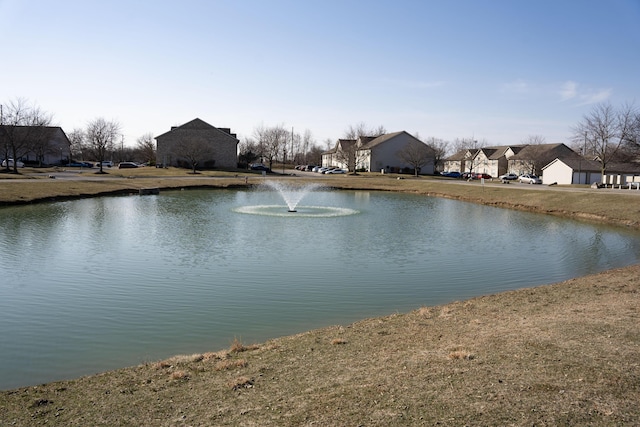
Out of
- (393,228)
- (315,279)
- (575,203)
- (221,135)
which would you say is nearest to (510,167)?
(221,135)

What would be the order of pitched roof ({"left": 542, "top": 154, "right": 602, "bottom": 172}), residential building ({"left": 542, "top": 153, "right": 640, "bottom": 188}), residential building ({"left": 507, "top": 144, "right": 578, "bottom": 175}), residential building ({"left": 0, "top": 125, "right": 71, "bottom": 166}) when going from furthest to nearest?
residential building ({"left": 507, "top": 144, "right": 578, "bottom": 175})
pitched roof ({"left": 542, "top": 154, "right": 602, "bottom": 172})
residential building ({"left": 542, "top": 153, "right": 640, "bottom": 188})
residential building ({"left": 0, "top": 125, "right": 71, "bottom": 166})

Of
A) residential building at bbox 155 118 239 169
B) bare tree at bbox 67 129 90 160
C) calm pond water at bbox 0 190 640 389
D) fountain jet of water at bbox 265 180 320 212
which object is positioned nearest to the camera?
calm pond water at bbox 0 190 640 389

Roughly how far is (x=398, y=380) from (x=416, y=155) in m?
82.1

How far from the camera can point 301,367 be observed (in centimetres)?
750

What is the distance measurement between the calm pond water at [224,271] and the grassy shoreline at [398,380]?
4.96 ft

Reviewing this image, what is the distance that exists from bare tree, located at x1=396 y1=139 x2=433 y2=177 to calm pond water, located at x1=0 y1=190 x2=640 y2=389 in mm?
55390

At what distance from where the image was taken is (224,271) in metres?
15.7

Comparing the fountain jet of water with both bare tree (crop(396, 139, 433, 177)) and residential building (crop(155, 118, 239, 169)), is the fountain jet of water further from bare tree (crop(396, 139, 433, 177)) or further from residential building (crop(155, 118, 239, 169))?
bare tree (crop(396, 139, 433, 177))

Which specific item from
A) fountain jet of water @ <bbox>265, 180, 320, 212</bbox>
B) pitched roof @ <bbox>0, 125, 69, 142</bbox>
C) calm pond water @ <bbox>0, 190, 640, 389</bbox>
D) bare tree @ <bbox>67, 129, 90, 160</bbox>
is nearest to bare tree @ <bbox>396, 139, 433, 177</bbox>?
fountain jet of water @ <bbox>265, 180, 320, 212</bbox>

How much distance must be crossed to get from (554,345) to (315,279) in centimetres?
801

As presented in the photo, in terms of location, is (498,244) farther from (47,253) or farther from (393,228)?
(47,253)

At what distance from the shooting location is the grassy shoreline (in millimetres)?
5762

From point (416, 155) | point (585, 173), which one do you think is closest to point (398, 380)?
point (585, 173)

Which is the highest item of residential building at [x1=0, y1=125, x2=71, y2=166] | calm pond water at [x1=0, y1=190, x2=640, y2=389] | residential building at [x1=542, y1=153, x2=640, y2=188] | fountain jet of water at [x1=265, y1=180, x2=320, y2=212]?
residential building at [x1=0, y1=125, x2=71, y2=166]
